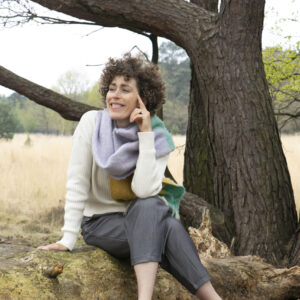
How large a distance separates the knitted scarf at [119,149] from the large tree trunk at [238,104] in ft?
6.12

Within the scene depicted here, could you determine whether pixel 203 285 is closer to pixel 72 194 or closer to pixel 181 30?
pixel 72 194

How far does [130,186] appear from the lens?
262cm

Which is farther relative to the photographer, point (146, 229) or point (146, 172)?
point (146, 172)

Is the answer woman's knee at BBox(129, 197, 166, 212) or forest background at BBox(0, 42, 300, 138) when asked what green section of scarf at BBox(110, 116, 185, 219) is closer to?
woman's knee at BBox(129, 197, 166, 212)

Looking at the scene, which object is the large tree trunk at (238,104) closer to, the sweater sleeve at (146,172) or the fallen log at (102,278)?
the fallen log at (102,278)

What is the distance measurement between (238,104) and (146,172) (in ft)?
7.29

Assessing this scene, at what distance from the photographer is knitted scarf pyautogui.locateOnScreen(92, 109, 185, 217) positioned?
2.55m

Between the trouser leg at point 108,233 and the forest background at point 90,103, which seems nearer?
the trouser leg at point 108,233

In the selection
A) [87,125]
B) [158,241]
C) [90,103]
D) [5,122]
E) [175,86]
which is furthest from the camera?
[175,86]

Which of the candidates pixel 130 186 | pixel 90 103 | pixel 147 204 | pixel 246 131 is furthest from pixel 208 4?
pixel 90 103

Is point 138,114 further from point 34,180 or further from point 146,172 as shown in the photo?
point 34,180

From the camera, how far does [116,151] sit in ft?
8.49

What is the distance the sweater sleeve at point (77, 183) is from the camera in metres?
2.54

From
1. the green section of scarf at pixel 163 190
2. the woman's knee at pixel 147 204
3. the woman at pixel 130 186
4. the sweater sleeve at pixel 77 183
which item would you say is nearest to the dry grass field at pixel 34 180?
the green section of scarf at pixel 163 190
